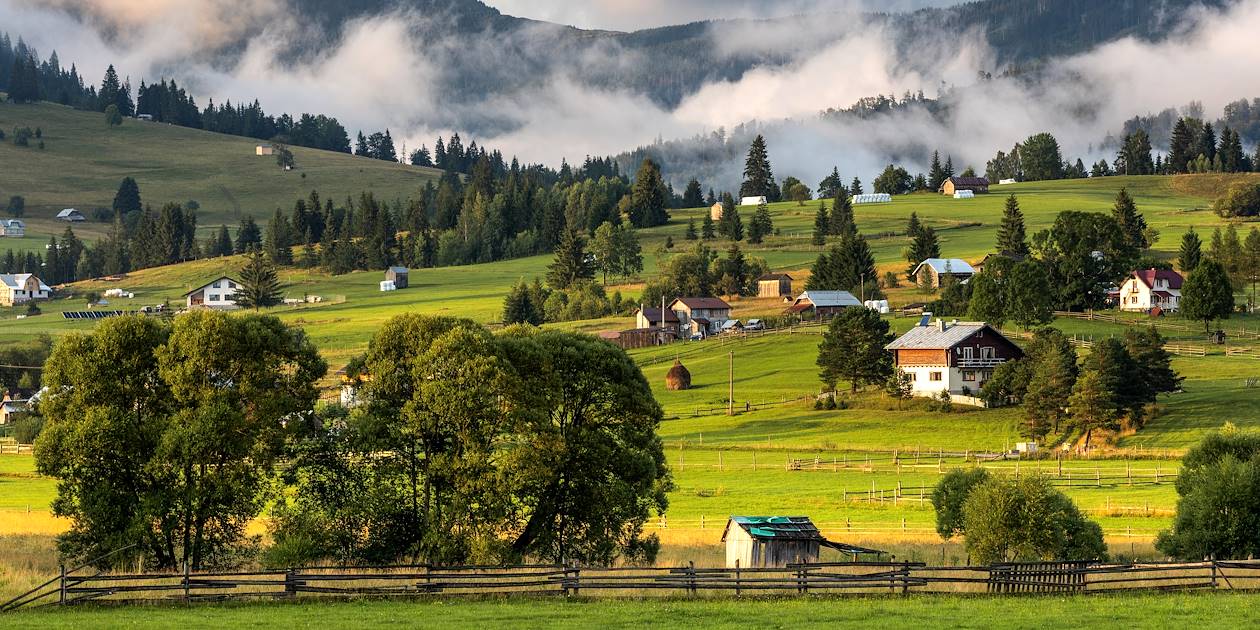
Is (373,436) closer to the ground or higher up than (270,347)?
closer to the ground

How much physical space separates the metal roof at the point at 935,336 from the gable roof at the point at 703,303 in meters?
39.6

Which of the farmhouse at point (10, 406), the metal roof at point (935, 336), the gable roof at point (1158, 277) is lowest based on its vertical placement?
the farmhouse at point (10, 406)

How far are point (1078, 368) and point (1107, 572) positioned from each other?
55329 millimetres

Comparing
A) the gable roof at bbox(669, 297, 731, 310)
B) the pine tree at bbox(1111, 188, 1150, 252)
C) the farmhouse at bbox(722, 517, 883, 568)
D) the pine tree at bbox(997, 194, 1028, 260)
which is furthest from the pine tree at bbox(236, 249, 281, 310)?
the farmhouse at bbox(722, 517, 883, 568)

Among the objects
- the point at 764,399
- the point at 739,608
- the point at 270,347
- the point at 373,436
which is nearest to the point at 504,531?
the point at 373,436

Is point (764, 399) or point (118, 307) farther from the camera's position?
point (118, 307)

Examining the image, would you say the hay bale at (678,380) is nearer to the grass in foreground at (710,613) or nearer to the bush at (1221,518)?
the bush at (1221,518)

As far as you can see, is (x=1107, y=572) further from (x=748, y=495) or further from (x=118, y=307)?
(x=118, y=307)

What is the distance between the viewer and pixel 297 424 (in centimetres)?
4891

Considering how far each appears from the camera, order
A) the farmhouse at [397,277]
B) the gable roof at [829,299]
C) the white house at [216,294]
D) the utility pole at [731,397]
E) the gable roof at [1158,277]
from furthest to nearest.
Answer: the farmhouse at [397,277] → the white house at [216,294] → the gable roof at [829,299] → the gable roof at [1158,277] → the utility pole at [731,397]

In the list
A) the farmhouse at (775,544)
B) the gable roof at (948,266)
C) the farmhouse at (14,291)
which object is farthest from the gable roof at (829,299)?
the farmhouse at (14,291)

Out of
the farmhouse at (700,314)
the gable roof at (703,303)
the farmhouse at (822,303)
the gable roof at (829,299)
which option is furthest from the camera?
the gable roof at (703,303)

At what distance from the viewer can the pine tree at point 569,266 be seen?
185m

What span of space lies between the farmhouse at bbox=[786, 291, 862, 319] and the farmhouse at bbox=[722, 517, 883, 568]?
97.5 m
